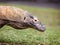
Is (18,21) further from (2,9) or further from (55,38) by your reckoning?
(55,38)

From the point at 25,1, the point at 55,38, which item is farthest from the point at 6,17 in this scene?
the point at 25,1

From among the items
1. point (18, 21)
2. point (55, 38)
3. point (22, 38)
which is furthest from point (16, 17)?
point (55, 38)

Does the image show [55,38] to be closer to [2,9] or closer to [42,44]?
[42,44]

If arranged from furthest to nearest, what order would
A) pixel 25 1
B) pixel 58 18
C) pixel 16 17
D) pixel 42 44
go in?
pixel 25 1, pixel 58 18, pixel 42 44, pixel 16 17

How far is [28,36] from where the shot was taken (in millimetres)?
5965

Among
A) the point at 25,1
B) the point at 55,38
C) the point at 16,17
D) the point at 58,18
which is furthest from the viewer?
the point at 25,1

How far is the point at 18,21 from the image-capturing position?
197 inches

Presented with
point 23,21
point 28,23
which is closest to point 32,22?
point 28,23

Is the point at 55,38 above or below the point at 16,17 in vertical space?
below

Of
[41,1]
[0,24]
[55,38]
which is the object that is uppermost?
[0,24]

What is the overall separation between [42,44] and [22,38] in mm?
554

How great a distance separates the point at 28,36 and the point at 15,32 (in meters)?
0.34

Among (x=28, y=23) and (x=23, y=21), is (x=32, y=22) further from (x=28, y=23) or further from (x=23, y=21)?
(x=23, y=21)

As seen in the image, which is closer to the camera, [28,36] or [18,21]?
[18,21]
